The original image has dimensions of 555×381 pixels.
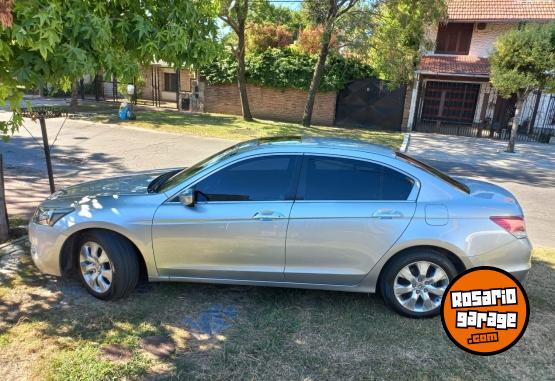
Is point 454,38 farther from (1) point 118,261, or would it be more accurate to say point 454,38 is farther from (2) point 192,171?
(1) point 118,261

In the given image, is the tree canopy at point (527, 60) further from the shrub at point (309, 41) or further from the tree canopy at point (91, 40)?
the tree canopy at point (91, 40)

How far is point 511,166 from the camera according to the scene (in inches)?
507

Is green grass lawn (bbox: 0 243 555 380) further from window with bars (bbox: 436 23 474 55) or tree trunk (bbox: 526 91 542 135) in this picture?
window with bars (bbox: 436 23 474 55)

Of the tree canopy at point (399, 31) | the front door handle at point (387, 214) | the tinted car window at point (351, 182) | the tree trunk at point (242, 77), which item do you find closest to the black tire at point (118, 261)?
the tinted car window at point (351, 182)

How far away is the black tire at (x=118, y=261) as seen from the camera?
3660 millimetres

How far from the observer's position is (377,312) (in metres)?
3.79

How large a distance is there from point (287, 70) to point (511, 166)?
11.8m

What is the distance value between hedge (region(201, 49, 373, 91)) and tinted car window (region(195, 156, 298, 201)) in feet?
55.3

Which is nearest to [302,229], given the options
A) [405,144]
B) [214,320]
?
[214,320]

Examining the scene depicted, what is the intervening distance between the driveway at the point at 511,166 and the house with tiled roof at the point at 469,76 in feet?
9.52

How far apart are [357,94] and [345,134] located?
3529mm

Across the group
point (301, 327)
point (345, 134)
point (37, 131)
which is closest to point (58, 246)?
point (301, 327)

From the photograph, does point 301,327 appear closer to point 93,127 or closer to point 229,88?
point 93,127

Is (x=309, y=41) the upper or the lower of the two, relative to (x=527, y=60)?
upper
